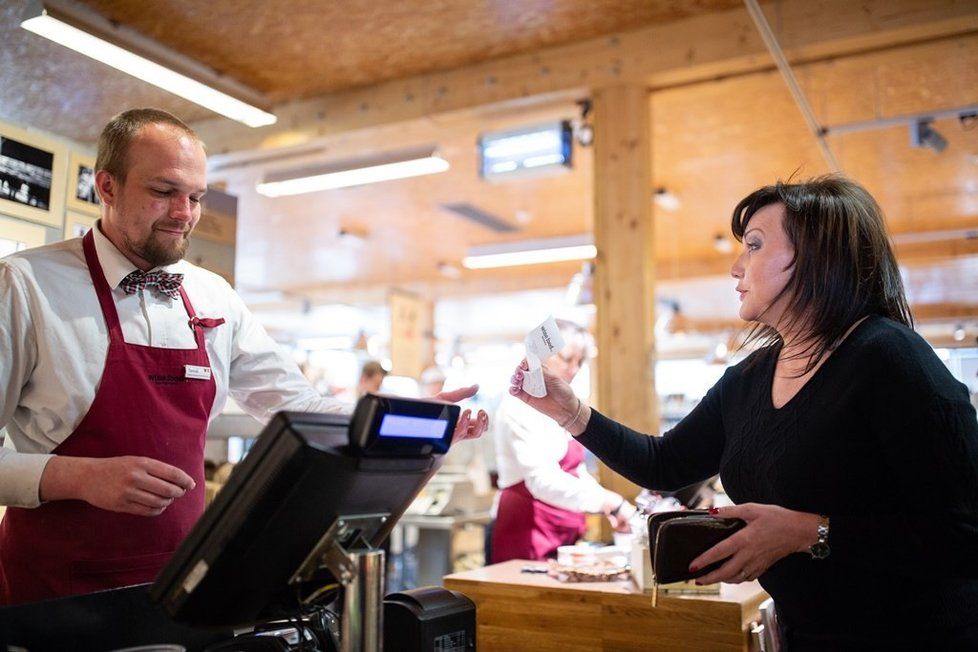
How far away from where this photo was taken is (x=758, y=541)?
1489mm

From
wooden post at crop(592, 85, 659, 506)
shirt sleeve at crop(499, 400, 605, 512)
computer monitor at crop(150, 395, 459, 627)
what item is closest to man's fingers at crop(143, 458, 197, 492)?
computer monitor at crop(150, 395, 459, 627)

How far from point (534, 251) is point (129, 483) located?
8467mm

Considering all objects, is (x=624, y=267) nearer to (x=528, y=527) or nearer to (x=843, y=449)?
(x=528, y=527)

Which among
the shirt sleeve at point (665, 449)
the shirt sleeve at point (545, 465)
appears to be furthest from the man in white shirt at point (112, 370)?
the shirt sleeve at point (545, 465)

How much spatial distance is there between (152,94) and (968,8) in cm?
471

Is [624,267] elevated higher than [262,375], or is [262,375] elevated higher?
[624,267]

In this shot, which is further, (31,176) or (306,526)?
(31,176)

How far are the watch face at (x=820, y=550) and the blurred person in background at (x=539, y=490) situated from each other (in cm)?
245

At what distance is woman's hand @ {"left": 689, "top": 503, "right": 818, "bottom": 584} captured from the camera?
149cm

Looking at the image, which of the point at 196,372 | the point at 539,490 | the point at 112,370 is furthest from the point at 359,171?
the point at 112,370

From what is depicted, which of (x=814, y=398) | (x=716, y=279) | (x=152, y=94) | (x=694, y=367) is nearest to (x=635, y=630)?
(x=814, y=398)

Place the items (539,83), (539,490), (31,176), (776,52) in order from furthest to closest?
(539,83) < (776,52) < (539,490) < (31,176)

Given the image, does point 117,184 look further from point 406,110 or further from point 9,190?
point 406,110

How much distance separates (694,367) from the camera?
20.8 meters
